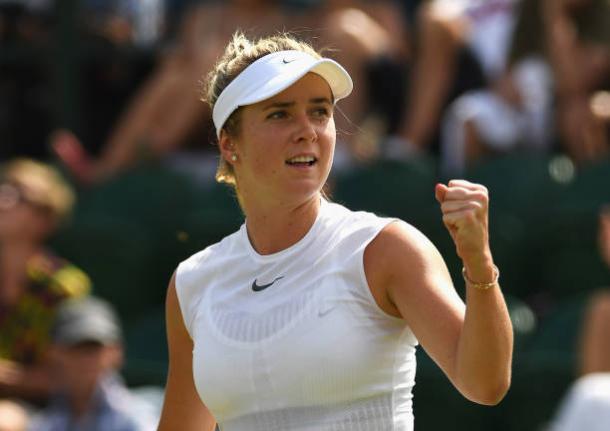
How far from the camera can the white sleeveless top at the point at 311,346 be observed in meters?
2.63

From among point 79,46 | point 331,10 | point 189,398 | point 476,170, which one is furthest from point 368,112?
point 189,398

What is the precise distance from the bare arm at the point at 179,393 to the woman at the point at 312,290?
0.26ft

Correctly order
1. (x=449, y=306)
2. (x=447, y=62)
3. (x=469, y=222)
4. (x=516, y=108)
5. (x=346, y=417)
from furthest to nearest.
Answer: (x=447, y=62)
(x=516, y=108)
(x=346, y=417)
(x=449, y=306)
(x=469, y=222)

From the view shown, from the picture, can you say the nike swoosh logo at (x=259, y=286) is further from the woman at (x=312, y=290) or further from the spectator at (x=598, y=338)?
the spectator at (x=598, y=338)

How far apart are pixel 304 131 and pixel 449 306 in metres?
0.43

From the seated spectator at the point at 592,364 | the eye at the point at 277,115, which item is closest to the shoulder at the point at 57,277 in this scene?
the seated spectator at the point at 592,364

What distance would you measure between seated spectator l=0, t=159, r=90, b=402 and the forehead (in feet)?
11.1

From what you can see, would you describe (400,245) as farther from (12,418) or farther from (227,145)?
(12,418)

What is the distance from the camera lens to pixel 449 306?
100 inches

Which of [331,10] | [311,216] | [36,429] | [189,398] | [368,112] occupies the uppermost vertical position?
[331,10]

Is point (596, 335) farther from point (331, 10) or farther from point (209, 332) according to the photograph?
point (331, 10)

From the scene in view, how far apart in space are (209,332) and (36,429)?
288cm

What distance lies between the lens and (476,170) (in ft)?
21.4

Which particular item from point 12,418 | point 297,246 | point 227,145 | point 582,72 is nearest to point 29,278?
point 12,418
